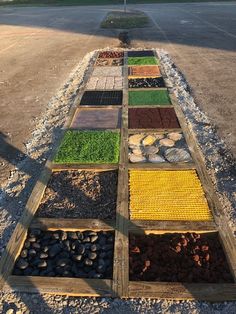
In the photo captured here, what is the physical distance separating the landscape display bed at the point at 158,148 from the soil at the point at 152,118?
0.48m

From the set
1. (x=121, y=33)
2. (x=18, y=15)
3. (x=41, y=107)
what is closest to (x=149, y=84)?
(x=41, y=107)

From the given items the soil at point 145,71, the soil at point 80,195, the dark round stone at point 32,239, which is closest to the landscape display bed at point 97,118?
the soil at point 80,195

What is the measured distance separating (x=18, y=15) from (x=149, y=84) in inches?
1069

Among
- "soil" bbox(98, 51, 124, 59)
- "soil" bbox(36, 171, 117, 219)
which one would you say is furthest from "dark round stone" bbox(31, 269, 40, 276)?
"soil" bbox(98, 51, 124, 59)

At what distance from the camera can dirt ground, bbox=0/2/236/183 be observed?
9836mm

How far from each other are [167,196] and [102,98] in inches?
229

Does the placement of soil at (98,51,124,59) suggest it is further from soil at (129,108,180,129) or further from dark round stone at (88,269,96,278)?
dark round stone at (88,269,96,278)

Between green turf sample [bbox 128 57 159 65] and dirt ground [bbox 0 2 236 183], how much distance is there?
1110 mm

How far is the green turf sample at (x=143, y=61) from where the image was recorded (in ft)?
49.7

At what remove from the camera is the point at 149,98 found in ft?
36.4

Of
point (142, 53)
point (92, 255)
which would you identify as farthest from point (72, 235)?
point (142, 53)

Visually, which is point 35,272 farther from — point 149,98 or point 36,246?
point 149,98

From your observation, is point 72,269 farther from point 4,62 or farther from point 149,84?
point 4,62

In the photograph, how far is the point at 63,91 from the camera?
12.3 m
